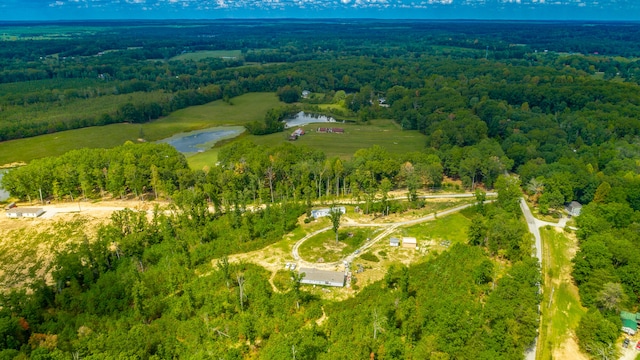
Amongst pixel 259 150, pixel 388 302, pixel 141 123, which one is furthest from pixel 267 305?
pixel 141 123

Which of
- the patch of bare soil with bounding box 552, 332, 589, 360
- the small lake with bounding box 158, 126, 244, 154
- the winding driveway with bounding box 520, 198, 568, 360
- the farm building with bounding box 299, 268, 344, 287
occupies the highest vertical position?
the small lake with bounding box 158, 126, 244, 154

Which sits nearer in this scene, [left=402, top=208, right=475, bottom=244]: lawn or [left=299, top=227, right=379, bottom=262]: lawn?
[left=299, top=227, right=379, bottom=262]: lawn

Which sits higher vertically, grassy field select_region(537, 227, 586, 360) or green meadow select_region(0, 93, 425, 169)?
green meadow select_region(0, 93, 425, 169)

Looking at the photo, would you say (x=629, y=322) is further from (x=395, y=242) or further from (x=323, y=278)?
(x=323, y=278)

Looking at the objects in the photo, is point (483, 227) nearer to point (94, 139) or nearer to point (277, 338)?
point (277, 338)

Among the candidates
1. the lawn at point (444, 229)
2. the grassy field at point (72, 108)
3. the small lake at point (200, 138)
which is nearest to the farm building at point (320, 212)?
the lawn at point (444, 229)

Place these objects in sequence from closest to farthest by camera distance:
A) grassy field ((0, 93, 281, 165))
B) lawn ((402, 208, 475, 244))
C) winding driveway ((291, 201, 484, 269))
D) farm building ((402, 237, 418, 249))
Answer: winding driveway ((291, 201, 484, 269)) < farm building ((402, 237, 418, 249)) < lawn ((402, 208, 475, 244)) < grassy field ((0, 93, 281, 165))

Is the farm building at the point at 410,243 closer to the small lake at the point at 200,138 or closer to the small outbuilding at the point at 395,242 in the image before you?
the small outbuilding at the point at 395,242

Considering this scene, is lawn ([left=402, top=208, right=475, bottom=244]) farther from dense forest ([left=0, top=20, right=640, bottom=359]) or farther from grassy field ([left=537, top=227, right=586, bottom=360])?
grassy field ([left=537, top=227, right=586, bottom=360])

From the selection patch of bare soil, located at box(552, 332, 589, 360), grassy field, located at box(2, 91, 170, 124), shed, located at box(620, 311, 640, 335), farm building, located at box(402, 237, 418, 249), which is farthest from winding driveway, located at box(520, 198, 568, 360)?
grassy field, located at box(2, 91, 170, 124)
